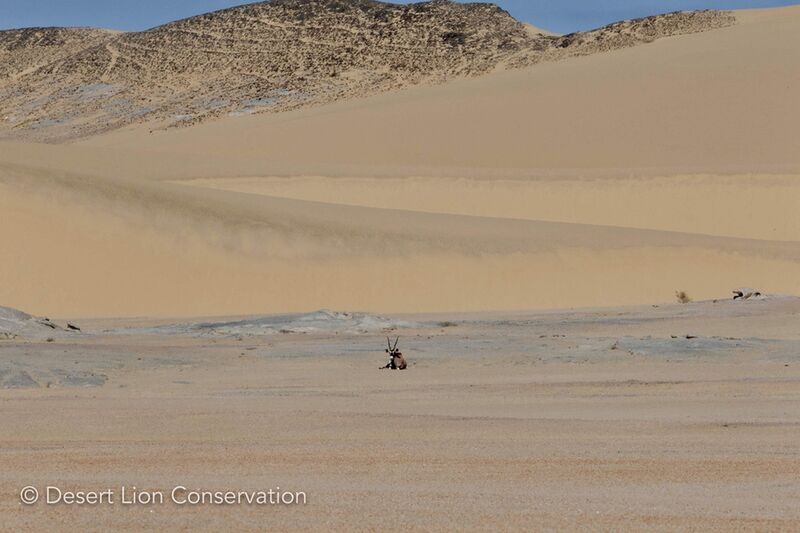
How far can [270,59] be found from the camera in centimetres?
8319

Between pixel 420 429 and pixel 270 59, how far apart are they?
2955 inches

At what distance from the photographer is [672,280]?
2895 centimetres

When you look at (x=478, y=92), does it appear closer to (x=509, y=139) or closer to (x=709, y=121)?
(x=509, y=139)

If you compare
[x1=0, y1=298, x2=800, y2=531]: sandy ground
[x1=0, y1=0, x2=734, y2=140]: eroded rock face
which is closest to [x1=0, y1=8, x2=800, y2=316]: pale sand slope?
[x1=0, y1=0, x2=734, y2=140]: eroded rock face

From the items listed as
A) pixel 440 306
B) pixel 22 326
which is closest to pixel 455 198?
pixel 440 306

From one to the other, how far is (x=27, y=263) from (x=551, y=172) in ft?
79.0

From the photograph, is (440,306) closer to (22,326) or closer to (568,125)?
(22,326)

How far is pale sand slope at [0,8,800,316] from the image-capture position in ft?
88.9

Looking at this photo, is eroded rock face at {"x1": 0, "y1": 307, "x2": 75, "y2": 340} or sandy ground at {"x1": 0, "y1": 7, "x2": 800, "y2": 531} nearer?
sandy ground at {"x1": 0, "y1": 7, "x2": 800, "y2": 531}

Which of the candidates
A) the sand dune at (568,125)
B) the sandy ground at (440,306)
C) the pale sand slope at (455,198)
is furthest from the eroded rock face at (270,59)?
the sandy ground at (440,306)

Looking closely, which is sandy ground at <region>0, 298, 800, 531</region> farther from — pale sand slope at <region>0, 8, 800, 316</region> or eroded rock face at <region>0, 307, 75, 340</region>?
pale sand slope at <region>0, 8, 800, 316</region>

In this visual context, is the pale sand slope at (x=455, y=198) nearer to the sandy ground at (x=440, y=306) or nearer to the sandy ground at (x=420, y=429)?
the sandy ground at (x=440, y=306)

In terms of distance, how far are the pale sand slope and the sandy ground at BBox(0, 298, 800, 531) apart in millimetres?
8481

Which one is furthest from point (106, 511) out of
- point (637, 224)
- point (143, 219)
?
point (637, 224)
